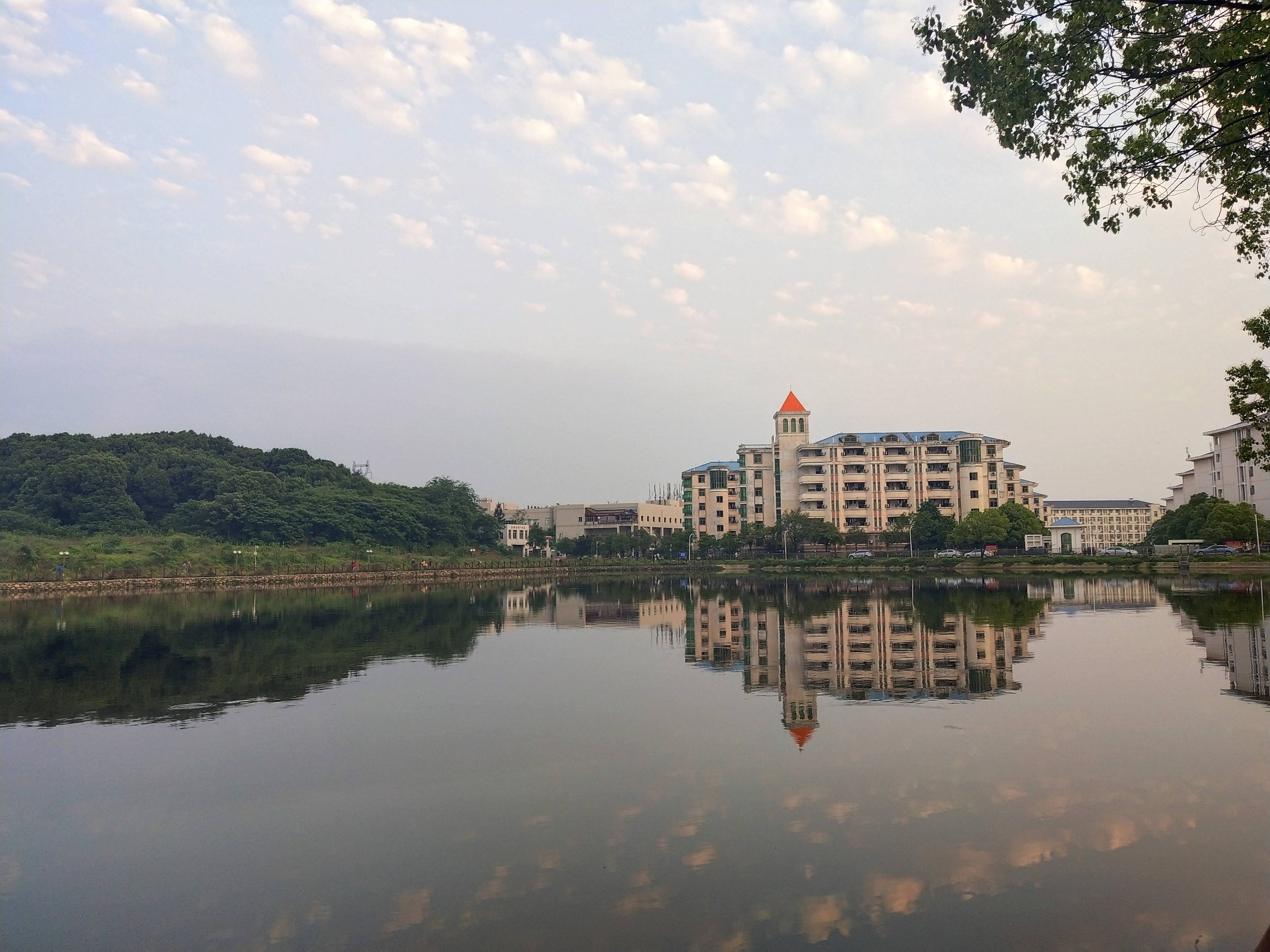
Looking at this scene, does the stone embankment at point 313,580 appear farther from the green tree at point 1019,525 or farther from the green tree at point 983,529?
the green tree at point 1019,525

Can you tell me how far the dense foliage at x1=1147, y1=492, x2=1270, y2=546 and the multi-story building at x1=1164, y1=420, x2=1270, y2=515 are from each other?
21.3 feet

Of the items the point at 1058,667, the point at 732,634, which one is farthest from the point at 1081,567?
the point at 1058,667

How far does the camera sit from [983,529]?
7594cm

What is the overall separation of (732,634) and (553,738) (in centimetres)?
1519

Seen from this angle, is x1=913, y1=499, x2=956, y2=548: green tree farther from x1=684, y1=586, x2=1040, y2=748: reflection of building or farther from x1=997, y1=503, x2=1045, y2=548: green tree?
x1=684, y1=586, x2=1040, y2=748: reflection of building

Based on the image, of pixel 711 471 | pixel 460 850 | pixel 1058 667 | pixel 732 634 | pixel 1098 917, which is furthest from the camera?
pixel 711 471

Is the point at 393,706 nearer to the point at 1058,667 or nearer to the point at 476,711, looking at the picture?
the point at 476,711

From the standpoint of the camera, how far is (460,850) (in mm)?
7895

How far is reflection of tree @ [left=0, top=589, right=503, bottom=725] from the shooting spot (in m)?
16.0

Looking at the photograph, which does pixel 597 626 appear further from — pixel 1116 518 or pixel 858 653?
pixel 1116 518

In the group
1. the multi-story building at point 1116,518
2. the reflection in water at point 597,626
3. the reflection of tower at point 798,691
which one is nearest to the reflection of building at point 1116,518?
the multi-story building at point 1116,518

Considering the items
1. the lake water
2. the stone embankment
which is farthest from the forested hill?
the lake water

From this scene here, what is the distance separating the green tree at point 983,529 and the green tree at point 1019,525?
0.84 m

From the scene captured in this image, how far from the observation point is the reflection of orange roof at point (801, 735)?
11.7 m
